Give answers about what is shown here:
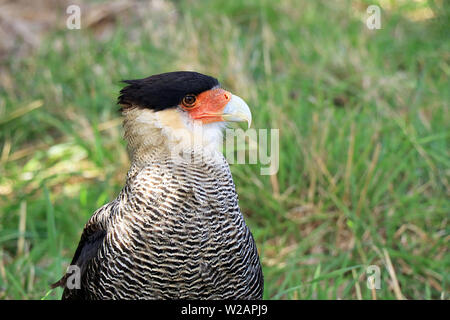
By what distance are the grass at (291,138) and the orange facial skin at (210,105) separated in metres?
0.62

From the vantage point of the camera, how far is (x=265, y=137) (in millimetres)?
3660

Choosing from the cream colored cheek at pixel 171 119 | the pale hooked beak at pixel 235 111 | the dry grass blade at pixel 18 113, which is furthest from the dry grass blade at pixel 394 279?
the dry grass blade at pixel 18 113

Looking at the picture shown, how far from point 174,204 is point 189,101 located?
0.40m

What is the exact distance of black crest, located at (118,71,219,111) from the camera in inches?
80.0

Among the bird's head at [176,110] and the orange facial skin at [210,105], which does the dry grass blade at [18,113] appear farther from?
the orange facial skin at [210,105]

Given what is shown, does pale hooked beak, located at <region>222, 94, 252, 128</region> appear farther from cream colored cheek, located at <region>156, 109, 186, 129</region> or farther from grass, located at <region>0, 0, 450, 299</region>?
grass, located at <region>0, 0, 450, 299</region>

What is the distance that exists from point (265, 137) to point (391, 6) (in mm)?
3520

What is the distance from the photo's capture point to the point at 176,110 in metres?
2.08

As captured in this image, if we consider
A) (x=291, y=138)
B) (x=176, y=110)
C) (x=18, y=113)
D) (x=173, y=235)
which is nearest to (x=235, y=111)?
(x=176, y=110)

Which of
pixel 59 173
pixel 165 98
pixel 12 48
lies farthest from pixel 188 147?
pixel 12 48

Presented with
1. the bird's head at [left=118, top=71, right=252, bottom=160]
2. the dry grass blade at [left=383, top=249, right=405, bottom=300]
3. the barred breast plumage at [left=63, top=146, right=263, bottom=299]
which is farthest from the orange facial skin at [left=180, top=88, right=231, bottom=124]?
the dry grass blade at [left=383, top=249, right=405, bottom=300]

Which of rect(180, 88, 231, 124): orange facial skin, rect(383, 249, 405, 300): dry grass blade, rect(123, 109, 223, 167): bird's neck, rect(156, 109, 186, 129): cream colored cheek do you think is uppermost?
rect(180, 88, 231, 124): orange facial skin
